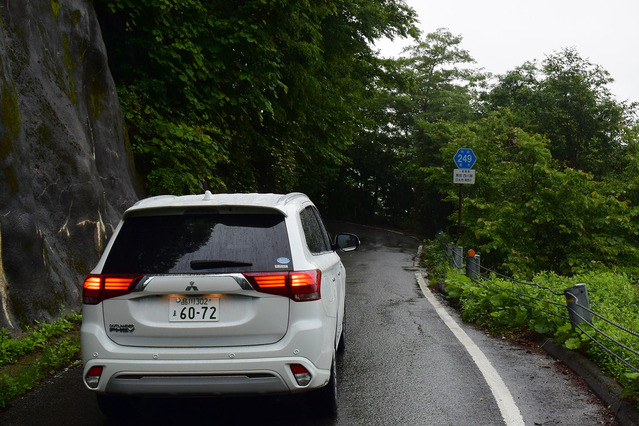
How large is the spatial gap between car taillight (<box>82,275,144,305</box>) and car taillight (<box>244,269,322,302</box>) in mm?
807

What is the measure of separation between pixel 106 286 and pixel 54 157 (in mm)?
5762

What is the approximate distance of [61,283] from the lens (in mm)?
8055

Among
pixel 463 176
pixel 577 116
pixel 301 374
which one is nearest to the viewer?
pixel 301 374

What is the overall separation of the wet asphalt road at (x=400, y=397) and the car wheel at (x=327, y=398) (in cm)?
7

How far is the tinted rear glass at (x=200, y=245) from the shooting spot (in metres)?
4.07

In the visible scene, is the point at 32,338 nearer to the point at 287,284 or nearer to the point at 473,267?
the point at 287,284

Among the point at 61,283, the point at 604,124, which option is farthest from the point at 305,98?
the point at 604,124

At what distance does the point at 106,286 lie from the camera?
4117 mm

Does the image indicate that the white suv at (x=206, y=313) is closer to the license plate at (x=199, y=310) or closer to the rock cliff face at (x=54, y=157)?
the license plate at (x=199, y=310)

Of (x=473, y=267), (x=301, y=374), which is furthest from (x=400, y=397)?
(x=473, y=267)

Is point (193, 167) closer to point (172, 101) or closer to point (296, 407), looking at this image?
point (172, 101)

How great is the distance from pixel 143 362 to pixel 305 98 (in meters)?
14.6

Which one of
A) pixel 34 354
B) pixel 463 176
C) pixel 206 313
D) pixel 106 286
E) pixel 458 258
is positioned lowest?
pixel 458 258

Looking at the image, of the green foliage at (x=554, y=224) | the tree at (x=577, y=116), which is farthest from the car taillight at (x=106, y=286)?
the tree at (x=577, y=116)
